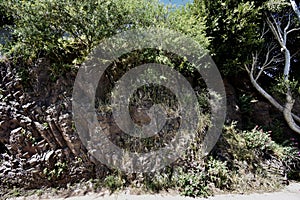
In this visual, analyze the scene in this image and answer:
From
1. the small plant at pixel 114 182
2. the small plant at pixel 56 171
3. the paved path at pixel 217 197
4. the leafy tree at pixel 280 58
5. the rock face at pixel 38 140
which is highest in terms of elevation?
the leafy tree at pixel 280 58

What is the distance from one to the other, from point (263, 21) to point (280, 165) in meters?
4.26

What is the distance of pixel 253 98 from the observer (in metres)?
5.43

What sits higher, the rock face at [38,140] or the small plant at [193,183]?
the rock face at [38,140]

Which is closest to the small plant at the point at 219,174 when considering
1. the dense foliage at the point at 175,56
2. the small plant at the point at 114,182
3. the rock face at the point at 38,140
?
the dense foliage at the point at 175,56

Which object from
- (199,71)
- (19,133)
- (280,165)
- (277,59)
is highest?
(277,59)

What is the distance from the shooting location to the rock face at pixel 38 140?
3.49m

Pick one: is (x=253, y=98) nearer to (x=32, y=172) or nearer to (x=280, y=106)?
(x=280, y=106)

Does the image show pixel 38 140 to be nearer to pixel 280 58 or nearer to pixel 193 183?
pixel 193 183

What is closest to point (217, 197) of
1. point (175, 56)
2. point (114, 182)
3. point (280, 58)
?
point (114, 182)

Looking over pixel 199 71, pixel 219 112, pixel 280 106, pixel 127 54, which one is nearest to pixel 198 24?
pixel 199 71

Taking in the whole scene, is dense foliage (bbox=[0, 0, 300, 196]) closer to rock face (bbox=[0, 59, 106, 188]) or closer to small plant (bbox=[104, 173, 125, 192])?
small plant (bbox=[104, 173, 125, 192])

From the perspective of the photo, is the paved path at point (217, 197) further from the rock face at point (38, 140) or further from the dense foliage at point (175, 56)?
the rock face at point (38, 140)

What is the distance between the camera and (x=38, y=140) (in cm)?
362

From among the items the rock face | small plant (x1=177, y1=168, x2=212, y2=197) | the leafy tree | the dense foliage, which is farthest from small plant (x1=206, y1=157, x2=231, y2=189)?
the leafy tree
